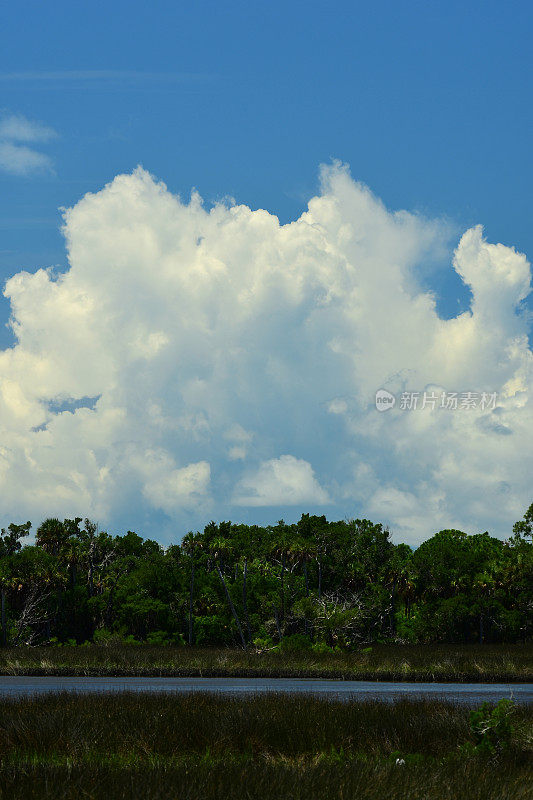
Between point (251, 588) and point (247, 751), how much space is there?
65768mm

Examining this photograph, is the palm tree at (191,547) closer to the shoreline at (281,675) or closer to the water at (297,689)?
the shoreline at (281,675)

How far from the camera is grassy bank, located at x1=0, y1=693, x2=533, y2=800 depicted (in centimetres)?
1069

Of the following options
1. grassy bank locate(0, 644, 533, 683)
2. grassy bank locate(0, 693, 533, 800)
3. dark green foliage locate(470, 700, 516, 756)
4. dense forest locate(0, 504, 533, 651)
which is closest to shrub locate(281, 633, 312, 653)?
dense forest locate(0, 504, 533, 651)

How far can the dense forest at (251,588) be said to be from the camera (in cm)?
7444

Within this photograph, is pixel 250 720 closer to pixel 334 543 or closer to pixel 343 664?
pixel 343 664

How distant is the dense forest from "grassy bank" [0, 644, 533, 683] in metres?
19.1

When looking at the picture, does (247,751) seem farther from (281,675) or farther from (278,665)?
(278,665)

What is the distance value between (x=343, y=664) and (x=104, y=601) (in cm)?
3938

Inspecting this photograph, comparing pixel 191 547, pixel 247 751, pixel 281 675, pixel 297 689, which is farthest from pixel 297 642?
pixel 247 751

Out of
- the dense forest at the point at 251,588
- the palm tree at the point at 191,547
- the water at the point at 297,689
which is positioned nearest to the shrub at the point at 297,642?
the dense forest at the point at 251,588

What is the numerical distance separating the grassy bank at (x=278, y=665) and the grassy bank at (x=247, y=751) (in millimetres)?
22799

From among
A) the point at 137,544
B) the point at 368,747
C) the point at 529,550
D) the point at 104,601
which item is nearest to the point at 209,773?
the point at 368,747

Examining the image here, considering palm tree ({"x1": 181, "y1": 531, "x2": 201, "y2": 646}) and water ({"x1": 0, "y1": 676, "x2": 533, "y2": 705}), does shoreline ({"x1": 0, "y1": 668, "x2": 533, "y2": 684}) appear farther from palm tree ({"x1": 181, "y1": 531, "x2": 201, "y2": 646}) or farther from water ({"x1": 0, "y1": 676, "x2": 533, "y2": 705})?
palm tree ({"x1": 181, "y1": 531, "x2": 201, "y2": 646})

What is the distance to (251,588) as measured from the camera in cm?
8088
